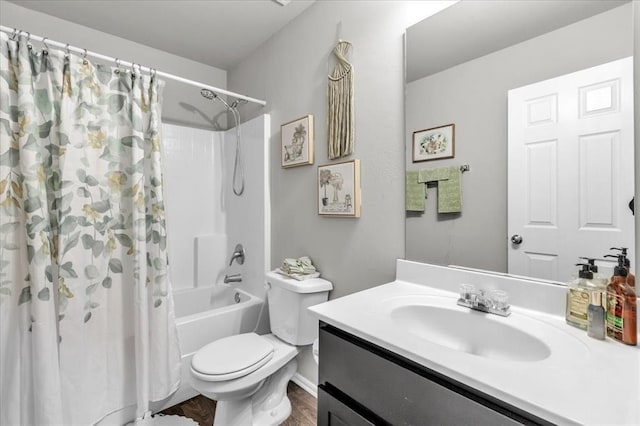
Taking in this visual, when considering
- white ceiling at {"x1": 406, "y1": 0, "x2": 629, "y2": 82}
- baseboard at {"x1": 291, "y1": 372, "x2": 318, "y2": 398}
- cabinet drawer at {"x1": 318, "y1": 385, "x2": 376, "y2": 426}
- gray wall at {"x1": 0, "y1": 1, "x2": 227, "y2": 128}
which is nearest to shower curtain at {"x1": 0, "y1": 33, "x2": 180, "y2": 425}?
baseboard at {"x1": 291, "y1": 372, "x2": 318, "y2": 398}

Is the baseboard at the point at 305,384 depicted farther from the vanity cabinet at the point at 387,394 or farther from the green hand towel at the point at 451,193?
the green hand towel at the point at 451,193

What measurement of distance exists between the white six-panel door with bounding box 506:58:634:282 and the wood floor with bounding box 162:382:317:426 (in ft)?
4.45

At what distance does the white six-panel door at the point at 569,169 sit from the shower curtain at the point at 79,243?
165cm

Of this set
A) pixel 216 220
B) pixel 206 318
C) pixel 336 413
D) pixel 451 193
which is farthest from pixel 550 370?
pixel 216 220

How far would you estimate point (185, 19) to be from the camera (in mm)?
1961

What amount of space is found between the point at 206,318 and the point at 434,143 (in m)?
1.65

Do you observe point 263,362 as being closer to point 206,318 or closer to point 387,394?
point 206,318

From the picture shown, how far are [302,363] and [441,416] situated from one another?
140cm

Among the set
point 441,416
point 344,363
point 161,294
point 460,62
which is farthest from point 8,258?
point 460,62

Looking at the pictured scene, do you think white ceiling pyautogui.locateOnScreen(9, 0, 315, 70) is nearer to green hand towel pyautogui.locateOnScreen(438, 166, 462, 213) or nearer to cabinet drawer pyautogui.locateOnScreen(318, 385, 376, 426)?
green hand towel pyautogui.locateOnScreen(438, 166, 462, 213)

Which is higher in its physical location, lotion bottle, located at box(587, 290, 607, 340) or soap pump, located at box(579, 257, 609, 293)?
soap pump, located at box(579, 257, 609, 293)

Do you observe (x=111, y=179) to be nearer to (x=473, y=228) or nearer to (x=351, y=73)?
(x=351, y=73)

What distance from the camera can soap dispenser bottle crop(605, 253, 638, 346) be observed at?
72cm

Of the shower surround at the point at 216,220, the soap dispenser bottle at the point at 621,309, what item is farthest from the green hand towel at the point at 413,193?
the shower surround at the point at 216,220
